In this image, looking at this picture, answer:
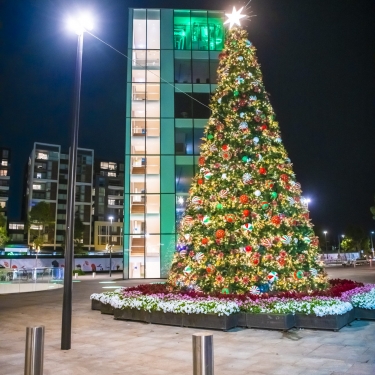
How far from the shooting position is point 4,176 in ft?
303

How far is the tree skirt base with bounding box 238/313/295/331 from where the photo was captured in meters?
9.48

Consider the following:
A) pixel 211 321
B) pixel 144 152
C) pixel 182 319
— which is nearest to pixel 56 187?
pixel 144 152

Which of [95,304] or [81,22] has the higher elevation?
[81,22]

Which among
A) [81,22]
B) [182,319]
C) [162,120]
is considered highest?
[162,120]

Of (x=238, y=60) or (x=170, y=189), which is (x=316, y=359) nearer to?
(x=238, y=60)

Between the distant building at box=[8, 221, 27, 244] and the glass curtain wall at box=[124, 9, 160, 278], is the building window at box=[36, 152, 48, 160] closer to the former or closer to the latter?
the distant building at box=[8, 221, 27, 244]

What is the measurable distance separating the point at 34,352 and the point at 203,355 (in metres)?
2.26

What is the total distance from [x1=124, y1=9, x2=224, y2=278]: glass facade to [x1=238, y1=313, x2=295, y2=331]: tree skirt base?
63.7 feet

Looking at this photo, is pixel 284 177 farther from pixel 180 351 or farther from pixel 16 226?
pixel 16 226

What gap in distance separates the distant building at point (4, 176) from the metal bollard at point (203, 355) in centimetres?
9370

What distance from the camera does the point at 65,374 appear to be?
6.21 metres

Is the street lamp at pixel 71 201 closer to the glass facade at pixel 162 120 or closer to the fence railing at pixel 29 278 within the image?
the fence railing at pixel 29 278

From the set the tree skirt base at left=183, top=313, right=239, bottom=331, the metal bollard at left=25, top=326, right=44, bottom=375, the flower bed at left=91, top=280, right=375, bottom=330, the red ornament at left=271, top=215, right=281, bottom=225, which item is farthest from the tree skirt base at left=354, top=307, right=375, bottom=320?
the metal bollard at left=25, top=326, right=44, bottom=375

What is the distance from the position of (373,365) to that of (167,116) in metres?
26.4
